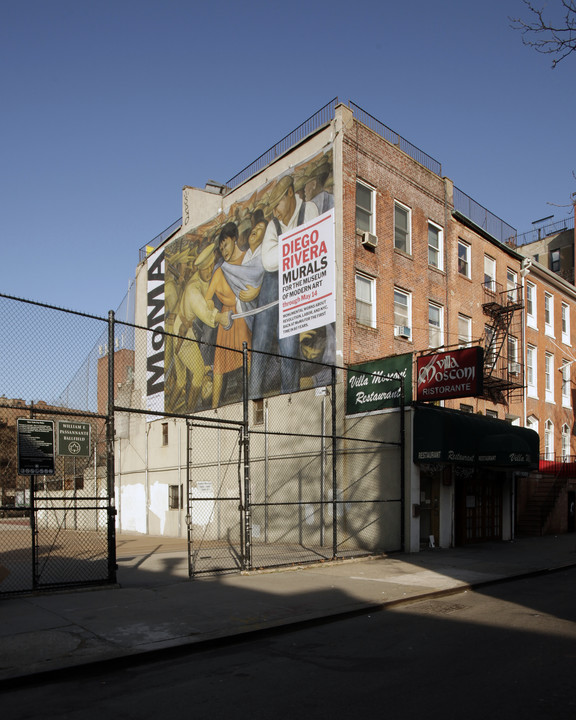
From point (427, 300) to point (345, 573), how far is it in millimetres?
13334

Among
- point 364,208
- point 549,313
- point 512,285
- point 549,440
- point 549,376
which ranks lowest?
point 549,440

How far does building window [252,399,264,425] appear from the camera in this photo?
2388 centimetres

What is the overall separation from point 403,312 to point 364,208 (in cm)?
410

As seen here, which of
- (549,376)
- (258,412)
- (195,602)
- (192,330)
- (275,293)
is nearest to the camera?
(195,602)

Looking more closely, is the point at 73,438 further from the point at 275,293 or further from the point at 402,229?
the point at 402,229

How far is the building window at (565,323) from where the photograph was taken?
3478 centimetres

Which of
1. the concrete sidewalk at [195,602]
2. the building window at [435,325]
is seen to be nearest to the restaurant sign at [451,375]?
the concrete sidewalk at [195,602]

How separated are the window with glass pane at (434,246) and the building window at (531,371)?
8152mm

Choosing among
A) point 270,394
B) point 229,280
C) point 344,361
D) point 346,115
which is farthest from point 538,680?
point 229,280

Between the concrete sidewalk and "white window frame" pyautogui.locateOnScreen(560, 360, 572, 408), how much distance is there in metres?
18.2

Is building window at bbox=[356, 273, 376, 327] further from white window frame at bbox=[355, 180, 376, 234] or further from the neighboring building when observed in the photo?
white window frame at bbox=[355, 180, 376, 234]

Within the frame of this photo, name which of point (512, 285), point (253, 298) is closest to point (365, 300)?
point (253, 298)

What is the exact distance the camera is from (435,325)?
25.2 m

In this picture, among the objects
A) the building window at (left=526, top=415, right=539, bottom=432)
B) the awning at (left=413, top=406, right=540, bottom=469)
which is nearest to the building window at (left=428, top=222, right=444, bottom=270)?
the awning at (left=413, top=406, right=540, bottom=469)
